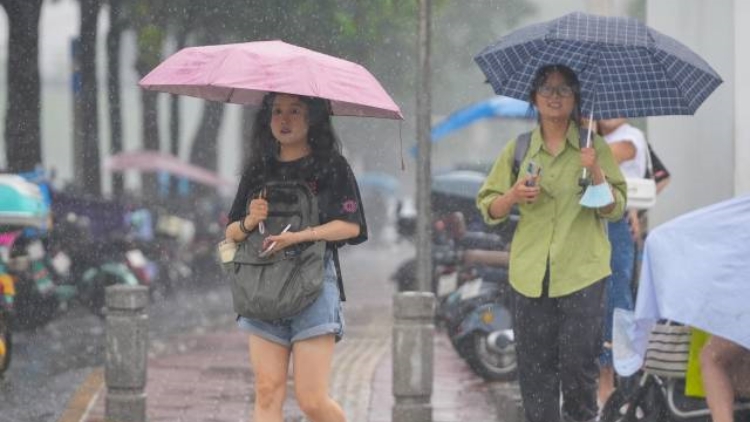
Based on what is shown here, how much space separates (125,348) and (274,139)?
2.93 meters

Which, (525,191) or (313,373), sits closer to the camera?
(313,373)

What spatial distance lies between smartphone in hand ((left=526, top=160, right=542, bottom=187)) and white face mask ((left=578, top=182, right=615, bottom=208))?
8.4 inches

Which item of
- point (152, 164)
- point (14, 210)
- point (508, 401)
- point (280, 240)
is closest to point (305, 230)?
point (280, 240)

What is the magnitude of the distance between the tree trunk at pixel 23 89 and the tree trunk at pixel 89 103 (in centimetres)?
226

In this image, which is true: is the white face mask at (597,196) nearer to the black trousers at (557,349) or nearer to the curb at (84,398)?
the black trousers at (557,349)

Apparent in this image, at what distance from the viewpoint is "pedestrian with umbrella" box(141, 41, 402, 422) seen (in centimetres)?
663

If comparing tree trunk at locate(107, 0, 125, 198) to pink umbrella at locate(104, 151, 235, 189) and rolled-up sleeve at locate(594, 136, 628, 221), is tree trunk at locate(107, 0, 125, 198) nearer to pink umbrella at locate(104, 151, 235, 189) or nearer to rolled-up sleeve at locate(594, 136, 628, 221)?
pink umbrella at locate(104, 151, 235, 189)

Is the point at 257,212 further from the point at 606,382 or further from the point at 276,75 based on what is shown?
the point at 606,382

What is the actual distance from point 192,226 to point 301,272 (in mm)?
19188

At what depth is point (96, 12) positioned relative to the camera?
2158 centimetres

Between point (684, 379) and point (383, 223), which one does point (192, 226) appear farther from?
point (383, 223)

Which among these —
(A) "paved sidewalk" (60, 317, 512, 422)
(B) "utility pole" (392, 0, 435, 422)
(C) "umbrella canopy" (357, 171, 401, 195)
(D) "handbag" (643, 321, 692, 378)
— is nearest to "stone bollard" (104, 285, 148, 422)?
(A) "paved sidewalk" (60, 317, 512, 422)

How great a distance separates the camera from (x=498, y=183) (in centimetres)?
761

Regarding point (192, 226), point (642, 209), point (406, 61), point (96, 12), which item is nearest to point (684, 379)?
point (642, 209)
